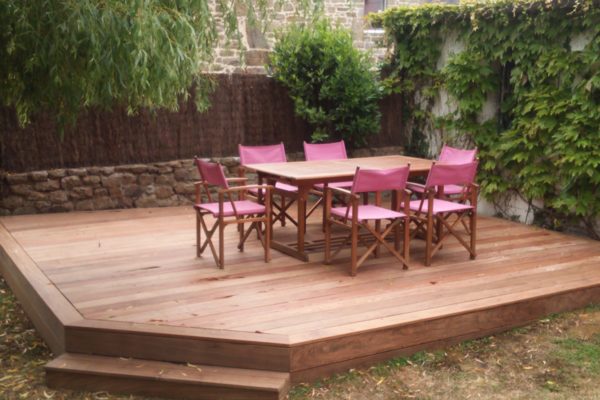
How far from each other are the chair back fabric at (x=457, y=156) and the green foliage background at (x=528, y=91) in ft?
2.68

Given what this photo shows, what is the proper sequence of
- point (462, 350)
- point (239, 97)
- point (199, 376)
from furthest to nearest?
point (239, 97) → point (462, 350) → point (199, 376)

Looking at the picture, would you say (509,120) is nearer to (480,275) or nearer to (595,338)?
(480,275)

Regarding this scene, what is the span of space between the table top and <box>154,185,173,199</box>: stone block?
7.52 ft

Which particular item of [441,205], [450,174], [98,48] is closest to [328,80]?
[441,205]

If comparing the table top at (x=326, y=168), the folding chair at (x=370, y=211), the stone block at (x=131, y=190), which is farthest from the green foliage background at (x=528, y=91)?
the stone block at (x=131, y=190)

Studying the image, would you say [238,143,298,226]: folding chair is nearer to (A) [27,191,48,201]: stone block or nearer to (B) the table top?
(B) the table top

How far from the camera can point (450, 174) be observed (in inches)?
219

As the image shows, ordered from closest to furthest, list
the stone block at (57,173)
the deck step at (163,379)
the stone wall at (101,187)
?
the deck step at (163,379) < the stone wall at (101,187) < the stone block at (57,173)

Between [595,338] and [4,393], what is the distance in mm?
3687

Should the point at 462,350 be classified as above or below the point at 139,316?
below

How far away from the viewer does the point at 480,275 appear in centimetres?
531

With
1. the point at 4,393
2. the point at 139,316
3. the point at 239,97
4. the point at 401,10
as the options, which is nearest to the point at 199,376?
the point at 139,316

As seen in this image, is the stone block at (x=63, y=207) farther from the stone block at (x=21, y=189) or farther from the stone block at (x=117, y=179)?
the stone block at (x=117, y=179)

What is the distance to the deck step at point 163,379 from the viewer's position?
3.77 meters
